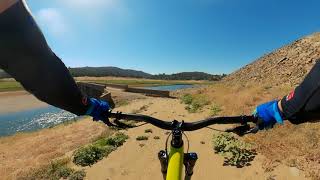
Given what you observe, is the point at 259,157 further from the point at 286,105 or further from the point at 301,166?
the point at 286,105

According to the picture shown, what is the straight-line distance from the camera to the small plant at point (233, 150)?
13.3 metres

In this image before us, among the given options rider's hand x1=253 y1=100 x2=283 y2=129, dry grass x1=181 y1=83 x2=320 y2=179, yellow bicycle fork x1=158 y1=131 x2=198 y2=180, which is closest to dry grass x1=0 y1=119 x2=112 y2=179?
dry grass x1=181 y1=83 x2=320 y2=179

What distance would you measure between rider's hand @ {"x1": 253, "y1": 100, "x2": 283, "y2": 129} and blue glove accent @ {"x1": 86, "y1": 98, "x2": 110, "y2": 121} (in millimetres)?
1566

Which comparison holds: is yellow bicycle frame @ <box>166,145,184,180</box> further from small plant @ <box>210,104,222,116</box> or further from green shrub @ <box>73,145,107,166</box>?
small plant @ <box>210,104,222,116</box>

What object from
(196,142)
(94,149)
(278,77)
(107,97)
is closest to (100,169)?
(94,149)

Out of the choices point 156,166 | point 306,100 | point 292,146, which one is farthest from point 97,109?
point 292,146

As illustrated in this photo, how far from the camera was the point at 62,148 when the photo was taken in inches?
905

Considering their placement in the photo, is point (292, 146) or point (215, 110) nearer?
point (292, 146)

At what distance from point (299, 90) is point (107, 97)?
60583 mm

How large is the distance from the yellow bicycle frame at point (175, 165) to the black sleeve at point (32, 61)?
42.5 inches

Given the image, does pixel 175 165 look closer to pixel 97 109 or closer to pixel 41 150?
pixel 97 109

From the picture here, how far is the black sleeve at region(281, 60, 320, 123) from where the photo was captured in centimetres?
253

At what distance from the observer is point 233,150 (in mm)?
14148

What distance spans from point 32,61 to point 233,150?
1249 cm
